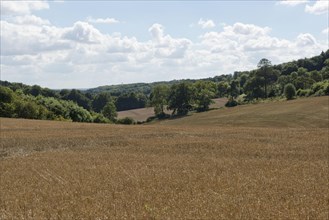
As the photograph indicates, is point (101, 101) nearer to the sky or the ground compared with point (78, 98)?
nearer to the ground

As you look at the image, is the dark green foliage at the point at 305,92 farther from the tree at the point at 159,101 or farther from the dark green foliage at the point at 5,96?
the dark green foliage at the point at 5,96

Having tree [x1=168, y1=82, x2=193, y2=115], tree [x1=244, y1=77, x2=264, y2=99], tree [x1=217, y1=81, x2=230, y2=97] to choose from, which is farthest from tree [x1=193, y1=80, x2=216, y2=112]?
tree [x1=217, y1=81, x2=230, y2=97]

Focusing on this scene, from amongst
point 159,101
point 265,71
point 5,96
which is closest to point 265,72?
point 265,71

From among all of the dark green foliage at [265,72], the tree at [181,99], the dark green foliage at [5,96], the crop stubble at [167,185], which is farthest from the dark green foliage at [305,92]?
the crop stubble at [167,185]

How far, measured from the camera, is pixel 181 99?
117 meters

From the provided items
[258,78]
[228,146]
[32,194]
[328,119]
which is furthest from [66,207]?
[258,78]

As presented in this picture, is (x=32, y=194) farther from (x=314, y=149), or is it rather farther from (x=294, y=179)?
(x=314, y=149)

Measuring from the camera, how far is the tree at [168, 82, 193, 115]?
11700cm

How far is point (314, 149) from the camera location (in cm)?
2422

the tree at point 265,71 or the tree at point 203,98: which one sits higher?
the tree at point 265,71

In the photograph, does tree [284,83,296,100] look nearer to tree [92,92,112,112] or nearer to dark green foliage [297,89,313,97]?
dark green foliage [297,89,313,97]

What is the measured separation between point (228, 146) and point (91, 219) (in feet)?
61.0

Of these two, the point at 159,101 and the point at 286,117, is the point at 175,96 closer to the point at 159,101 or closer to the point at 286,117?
the point at 159,101

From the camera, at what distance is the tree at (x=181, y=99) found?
117 meters
